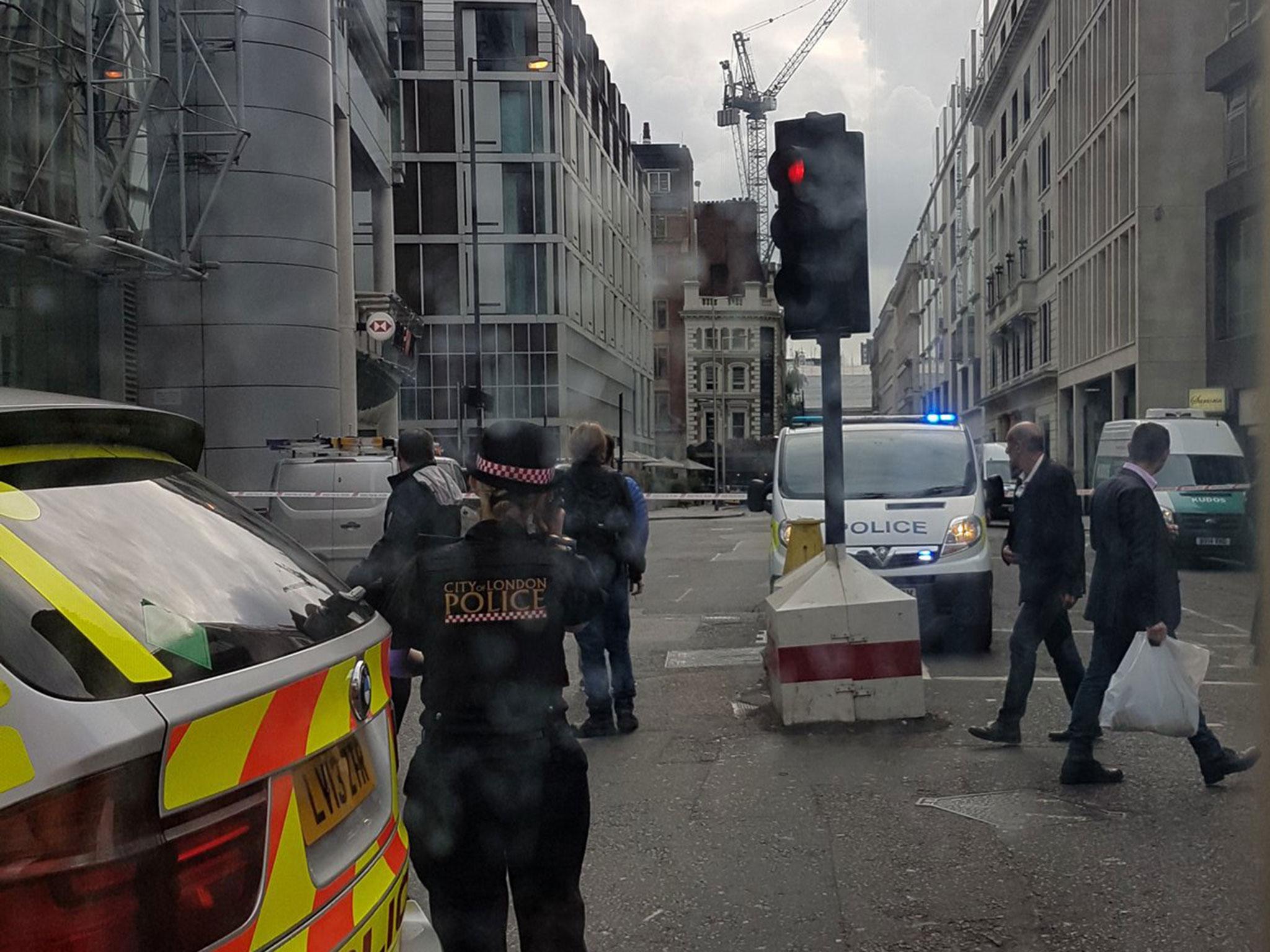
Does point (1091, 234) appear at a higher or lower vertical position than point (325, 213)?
lower

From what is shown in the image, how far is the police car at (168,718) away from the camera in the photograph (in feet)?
4.50

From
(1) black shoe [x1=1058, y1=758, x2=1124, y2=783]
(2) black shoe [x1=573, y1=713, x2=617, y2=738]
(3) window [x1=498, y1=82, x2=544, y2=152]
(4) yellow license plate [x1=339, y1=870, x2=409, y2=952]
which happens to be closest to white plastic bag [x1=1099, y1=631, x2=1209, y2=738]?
(1) black shoe [x1=1058, y1=758, x2=1124, y2=783]

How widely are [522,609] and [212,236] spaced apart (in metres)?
15.9

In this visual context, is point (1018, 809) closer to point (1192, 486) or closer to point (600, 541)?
point (600, 541)

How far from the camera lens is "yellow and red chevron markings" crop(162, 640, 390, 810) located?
4.91ft

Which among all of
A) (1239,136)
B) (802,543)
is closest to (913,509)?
(802,543)

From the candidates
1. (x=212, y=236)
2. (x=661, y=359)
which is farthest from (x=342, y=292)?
(x=661, y=359)

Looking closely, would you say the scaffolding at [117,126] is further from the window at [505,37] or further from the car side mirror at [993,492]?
the car side mirror at [993,492]

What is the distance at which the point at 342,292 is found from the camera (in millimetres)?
23156

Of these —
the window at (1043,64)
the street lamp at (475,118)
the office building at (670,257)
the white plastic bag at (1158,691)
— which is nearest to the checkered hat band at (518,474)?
the office building at (670,257)

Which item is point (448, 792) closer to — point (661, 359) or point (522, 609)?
point (522, 609)

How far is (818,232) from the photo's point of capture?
6.54 meters

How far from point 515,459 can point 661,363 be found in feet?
46.9

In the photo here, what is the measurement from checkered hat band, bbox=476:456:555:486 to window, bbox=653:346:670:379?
41.8 feet
